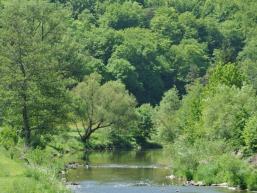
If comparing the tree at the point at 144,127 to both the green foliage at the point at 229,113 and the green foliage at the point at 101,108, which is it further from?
the green foliage at the point at 229,113

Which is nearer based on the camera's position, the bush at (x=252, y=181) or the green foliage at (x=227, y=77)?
the bush at (x=252, y=181)

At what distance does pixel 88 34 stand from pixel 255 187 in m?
146

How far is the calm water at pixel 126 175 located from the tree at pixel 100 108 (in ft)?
32.7

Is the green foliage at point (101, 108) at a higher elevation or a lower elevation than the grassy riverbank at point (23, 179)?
higher

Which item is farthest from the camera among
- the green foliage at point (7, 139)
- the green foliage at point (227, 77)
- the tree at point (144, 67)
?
the tree at point (144, 67)

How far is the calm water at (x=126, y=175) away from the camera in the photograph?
51.9m

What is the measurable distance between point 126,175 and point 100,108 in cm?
3731

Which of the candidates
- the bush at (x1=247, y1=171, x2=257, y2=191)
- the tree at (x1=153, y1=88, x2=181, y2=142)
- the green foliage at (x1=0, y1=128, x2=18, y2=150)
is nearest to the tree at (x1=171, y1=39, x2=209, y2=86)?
the tree at (x1=153, y1=88, x2=181, y2=142)

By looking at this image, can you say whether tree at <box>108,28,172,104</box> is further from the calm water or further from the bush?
the bush

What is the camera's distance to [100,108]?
327 ft

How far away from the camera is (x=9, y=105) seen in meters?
64.9

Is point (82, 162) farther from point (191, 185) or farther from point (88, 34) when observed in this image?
point (88, 34)

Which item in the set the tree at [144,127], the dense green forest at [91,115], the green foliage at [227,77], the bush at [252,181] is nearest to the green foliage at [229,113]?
the dense green forest at [91,115]

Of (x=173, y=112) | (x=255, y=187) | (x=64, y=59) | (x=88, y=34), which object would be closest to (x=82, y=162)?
(x=255, y=187)
